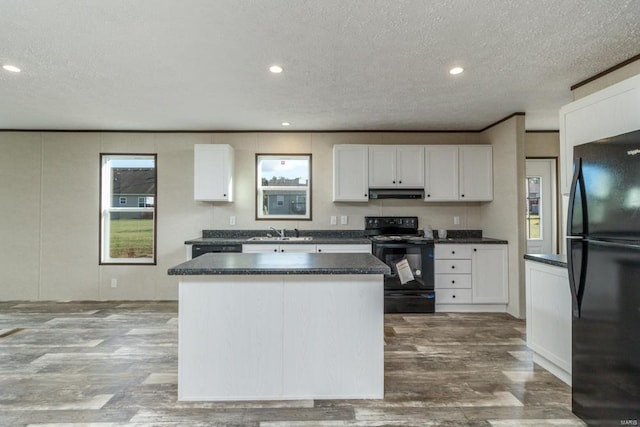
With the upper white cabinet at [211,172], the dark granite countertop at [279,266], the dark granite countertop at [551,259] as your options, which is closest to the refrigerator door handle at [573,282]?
the dark granite countertop at [551,259]

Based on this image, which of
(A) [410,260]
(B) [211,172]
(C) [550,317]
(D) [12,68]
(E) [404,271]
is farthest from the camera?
(B) [211,172]

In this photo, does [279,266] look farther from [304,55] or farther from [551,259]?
[551,259]

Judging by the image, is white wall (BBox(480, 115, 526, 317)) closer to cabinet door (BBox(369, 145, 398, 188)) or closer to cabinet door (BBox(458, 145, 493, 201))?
cabinet door (BBox(458, 145, 493, 201))

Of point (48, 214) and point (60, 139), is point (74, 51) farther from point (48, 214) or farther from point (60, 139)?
point (48, 214)

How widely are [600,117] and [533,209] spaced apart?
11.0 ft

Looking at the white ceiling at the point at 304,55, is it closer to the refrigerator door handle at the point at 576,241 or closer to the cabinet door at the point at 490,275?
the refrigerator door handle at the point at 576,241

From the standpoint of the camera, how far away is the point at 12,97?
11.2 ft

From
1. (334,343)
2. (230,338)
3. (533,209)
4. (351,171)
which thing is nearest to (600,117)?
(334,343)

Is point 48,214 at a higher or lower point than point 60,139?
lower

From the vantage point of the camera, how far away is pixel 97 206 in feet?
15.5

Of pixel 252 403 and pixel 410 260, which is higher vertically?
pixel 410 260

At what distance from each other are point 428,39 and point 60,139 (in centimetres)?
504

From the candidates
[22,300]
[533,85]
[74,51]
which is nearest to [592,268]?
[533,85]

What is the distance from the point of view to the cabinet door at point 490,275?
4.17 m
